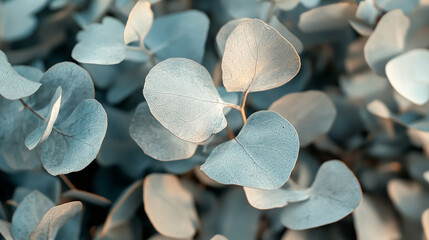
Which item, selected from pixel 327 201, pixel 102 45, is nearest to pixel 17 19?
pixel 102 45

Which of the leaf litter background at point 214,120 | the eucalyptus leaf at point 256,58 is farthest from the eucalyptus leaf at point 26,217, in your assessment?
the eucalyptus leaf at point 256,58

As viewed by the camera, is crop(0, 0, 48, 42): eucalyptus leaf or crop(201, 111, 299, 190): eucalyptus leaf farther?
crop(0, 0, 48, 42): eucalyptus leaf

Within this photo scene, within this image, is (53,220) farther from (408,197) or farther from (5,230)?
(408,197)

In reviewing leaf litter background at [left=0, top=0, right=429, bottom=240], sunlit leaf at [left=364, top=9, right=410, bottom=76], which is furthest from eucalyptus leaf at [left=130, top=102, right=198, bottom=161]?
sunlit leaf at [left=364, top=9, right=410, bottom=76]

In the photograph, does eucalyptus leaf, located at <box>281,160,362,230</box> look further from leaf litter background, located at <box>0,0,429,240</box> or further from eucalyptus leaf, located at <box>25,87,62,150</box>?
eucalyptus leaf, located at <box>25,87,62,150</box>

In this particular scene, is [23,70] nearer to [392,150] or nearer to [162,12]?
[162,12]

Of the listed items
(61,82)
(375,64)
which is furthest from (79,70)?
(375,64)
